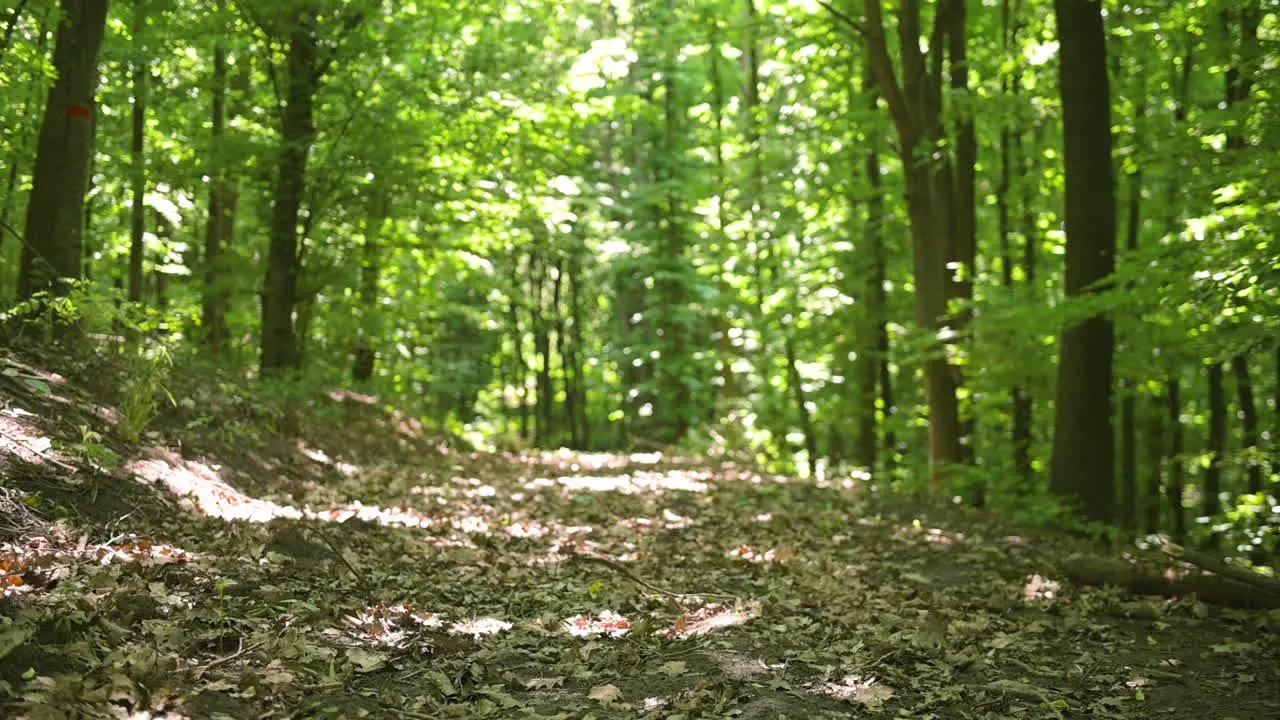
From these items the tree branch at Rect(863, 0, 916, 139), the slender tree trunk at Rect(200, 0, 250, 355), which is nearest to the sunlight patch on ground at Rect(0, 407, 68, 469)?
the slender tree trunk at Rect(200, 0, 250, 355)

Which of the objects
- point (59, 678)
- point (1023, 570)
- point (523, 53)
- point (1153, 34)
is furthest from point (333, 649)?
point (1153, 34)

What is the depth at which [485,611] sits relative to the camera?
17.6ft

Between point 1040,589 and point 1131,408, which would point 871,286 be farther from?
point 1040,589

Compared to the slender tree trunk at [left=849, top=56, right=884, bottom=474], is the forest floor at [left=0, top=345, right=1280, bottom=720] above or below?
below

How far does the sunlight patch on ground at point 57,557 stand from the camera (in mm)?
3932

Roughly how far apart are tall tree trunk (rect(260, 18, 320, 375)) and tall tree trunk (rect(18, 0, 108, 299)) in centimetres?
332

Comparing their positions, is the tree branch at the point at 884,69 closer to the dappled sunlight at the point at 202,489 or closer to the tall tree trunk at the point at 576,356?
the dappled sunlight at the point at 202,489

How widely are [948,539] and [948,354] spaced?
12.1 ft

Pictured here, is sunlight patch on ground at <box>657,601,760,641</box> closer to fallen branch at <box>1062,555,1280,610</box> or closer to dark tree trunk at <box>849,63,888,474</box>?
fallen branch at <box>1062,555,1280,610</box>

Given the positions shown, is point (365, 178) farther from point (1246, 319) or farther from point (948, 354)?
point (1246, 319)

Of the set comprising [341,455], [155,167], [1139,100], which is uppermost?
[1139,100]

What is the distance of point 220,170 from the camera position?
1161cm

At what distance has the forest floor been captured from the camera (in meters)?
3.76

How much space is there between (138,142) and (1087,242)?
11414 mm
